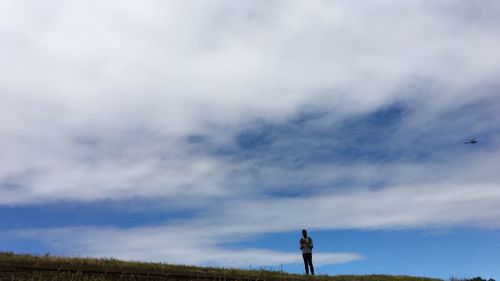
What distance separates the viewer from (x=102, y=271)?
1570 cm

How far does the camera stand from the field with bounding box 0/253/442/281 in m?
14.3

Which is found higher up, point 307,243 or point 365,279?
point 307,243

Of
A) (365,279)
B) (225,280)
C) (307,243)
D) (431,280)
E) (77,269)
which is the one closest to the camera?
(77,269)

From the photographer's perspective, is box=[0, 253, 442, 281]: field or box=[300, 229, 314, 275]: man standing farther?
box=[300, 229, 314, 275]: man standing

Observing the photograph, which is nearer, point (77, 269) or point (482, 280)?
point (77, 269)

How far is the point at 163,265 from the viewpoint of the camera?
1927 centimetres

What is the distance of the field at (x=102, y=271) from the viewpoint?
1427 cm

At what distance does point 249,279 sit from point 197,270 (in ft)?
8.80

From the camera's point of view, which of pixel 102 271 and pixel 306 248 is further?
pixel 306 248

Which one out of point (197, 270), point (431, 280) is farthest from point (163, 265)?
point (431, 280)

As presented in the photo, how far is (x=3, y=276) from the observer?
1336 cm

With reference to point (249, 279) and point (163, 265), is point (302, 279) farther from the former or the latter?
point (163, 265)

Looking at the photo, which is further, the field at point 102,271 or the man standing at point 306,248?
the man standing at point 306,248

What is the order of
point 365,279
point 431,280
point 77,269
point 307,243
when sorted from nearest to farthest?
point 77,269, point 365,279, point 307,243, point 431,280
